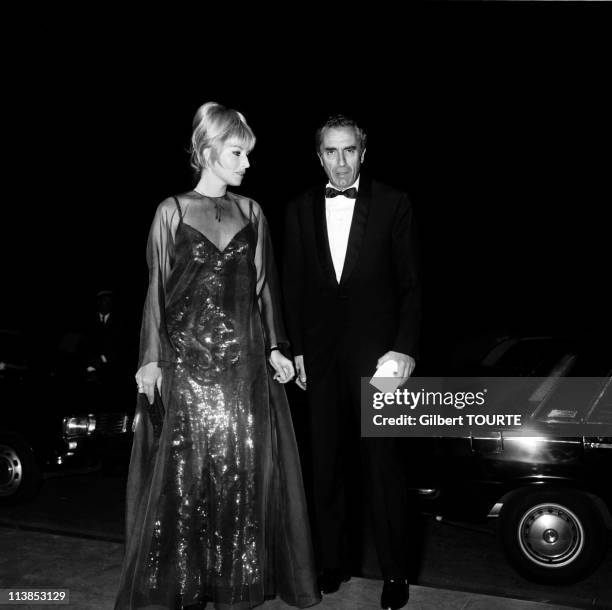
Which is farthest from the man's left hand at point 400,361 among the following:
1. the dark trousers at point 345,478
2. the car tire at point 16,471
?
the car tire at point 16,471

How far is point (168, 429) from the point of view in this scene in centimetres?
322

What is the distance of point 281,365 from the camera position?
3.30 meters

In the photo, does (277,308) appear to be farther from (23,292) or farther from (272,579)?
(23,292)

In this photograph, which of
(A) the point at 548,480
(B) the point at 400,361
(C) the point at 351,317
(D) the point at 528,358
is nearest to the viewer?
(B) the point at 400,361

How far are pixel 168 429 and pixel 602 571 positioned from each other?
3.16m

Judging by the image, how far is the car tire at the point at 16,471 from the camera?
6695 millimetres

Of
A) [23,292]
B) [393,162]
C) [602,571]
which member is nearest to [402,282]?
[602,571]

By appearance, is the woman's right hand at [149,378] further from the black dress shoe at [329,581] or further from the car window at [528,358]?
the car window at [528,358]

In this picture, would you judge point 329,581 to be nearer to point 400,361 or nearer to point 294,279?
point 400,361

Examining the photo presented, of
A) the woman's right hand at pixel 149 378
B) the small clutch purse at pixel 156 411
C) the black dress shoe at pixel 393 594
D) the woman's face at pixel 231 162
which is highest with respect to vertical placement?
the woman's face at pixel 231 162

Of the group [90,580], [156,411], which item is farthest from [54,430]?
[156,411]

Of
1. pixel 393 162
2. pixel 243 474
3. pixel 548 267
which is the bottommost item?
pixel 243 474

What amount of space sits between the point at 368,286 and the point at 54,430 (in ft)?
14.4
